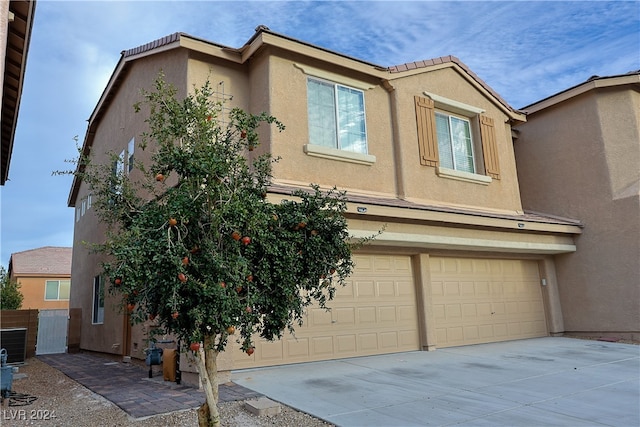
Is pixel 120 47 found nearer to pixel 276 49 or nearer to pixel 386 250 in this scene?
pixel 276 49

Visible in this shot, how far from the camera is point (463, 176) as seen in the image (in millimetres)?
12164

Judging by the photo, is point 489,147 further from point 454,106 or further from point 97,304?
point 97,304

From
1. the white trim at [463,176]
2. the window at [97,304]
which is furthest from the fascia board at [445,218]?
the window at [97,304]

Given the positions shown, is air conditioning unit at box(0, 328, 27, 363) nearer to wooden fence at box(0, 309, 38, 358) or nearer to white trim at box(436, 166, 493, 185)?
wooden fence at box(0, 309, 38, 358)

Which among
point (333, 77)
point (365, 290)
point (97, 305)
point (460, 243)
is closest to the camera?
point (365, 290)

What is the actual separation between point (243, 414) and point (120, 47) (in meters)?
10.5

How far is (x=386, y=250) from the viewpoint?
10.5 meters

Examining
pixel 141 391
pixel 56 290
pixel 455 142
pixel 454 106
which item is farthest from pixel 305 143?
pixel 56 290

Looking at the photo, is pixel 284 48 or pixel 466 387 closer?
pixel 466 387

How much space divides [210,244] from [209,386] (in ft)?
4.27

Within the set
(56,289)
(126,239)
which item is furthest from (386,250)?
(56,289)

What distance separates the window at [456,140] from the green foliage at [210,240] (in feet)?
24.8

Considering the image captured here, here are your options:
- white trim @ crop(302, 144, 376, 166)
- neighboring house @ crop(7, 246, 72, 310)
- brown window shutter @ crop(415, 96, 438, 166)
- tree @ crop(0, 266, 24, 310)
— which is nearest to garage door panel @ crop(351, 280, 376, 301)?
white trim @ crop(302, 144, 376, 166)

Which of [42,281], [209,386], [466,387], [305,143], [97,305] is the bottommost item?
[466,387]
